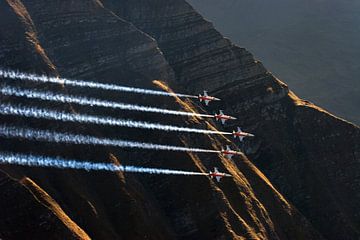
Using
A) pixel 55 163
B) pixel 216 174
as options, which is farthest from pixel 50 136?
pixel 216 174

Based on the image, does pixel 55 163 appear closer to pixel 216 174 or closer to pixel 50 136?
pixel 50 136

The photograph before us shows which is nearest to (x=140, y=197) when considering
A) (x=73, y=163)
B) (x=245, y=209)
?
(x=73, y=163)

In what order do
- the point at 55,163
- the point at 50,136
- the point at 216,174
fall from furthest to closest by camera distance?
the point at 216,174 < the point at 50,136 < the point at 55,163

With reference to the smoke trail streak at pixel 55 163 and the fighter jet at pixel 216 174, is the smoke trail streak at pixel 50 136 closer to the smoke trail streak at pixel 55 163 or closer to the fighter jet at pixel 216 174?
the smoke trail streak at pixel 55 163

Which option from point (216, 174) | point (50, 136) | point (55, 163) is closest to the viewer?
point (55, 163)

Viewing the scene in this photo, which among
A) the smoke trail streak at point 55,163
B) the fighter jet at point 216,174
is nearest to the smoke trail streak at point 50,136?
the smoke trail streak at point 55,163

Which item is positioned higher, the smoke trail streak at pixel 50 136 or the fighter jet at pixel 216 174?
the smoke trail streak at pixel 50 136

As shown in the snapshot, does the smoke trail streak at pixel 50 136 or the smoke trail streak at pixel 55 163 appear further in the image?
the smoke trail streak at pixel 50 136

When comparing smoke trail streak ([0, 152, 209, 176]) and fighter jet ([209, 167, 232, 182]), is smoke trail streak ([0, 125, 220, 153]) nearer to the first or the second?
smoke trail streak ([0, 152, 209, 176])

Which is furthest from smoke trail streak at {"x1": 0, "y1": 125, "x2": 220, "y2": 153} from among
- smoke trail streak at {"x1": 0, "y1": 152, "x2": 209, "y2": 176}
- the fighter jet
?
the fighter jet

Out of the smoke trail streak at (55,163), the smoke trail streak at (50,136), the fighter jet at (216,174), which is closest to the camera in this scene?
the smoke trail streak at (55,163)

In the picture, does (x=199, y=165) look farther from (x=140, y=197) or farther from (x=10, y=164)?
(x=10, y=164)
